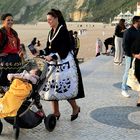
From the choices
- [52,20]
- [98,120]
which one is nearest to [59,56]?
[52,20]

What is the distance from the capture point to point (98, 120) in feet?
21.4

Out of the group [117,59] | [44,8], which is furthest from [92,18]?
[117,59]

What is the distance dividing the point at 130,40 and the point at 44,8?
189537 millimetres

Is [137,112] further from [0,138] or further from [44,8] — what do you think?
[44,8]

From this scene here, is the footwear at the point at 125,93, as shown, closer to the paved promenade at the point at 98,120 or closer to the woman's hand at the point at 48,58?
the paved promenade at the point at 98,120

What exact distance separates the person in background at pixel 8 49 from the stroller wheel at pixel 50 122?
106cm

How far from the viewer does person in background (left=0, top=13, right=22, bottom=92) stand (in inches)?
248

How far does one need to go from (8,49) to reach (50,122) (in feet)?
4.18

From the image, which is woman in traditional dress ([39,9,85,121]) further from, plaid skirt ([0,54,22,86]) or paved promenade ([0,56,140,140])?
plaid skirt ([0,54,22,86])

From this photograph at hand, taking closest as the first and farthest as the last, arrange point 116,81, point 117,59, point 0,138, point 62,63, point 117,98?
point 0,138 < point 62,63 < point 117,98 < point 116,81 < point 117,59

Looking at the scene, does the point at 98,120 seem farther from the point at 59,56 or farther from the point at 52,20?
the point at 52,20

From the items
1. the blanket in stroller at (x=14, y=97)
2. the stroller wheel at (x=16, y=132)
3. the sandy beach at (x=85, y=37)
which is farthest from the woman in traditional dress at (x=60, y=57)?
the sandy beach at (x=85, y=37)

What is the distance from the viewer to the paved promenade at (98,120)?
570 centimetres

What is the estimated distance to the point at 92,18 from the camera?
149 meters
